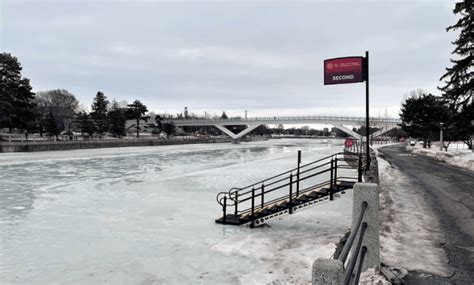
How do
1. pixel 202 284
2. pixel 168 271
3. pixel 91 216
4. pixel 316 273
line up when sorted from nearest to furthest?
pixel 316 273
pixel 202 284
pixel 168 271
pixel 91 216

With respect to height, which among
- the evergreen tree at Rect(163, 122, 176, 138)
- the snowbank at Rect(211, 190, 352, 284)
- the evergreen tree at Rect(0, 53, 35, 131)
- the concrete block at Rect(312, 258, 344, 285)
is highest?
the evergreen tree at Rect(0, 53, 35, 131)

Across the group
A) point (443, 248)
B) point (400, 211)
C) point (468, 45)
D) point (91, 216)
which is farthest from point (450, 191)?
point (468, 45)

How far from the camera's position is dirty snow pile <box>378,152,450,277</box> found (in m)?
6.04

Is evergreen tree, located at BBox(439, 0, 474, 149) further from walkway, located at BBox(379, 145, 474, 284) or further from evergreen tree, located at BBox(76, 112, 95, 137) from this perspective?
evergreen tree, located at BBox(76, 112, 95, 137)

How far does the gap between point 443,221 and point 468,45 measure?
948 inches

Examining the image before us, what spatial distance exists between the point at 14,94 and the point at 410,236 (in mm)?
56429

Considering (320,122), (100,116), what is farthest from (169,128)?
(320,122)

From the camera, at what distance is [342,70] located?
1086 cm

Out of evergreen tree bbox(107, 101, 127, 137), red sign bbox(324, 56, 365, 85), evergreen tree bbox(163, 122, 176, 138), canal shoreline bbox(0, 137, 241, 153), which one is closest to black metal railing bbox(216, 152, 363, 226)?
red sign bbox(324, 56, 365, 85)

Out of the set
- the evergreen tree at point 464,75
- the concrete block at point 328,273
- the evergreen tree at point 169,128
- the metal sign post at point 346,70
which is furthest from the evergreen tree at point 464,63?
the evergreen tree at point 169,128

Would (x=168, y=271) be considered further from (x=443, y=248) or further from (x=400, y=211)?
(x=400, y=211)

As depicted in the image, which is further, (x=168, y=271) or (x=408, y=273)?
(x=168, y=271)

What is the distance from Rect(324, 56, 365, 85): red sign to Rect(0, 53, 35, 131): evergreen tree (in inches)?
1955

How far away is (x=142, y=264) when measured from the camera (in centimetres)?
702
